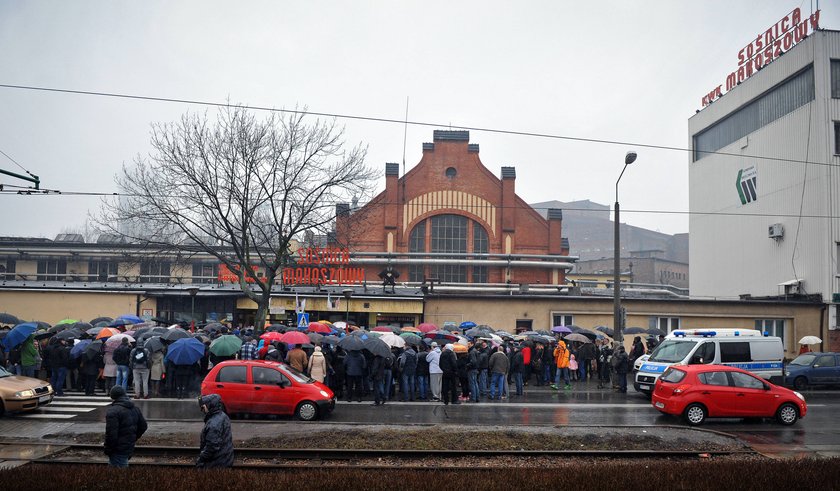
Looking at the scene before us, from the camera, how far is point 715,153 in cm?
4388

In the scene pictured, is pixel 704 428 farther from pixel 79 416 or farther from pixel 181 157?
pixel 181 157

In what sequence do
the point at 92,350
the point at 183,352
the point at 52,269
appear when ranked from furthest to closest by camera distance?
the point at 52,269
the point at 92,350
the point at 183,352

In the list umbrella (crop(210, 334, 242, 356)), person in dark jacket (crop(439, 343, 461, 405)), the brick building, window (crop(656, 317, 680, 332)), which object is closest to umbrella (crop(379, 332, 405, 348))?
person in dark jacket (crop(439, 343, 461, 405))

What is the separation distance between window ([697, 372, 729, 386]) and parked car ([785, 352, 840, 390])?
9571 millimetres

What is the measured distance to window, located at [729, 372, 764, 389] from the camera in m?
15.6

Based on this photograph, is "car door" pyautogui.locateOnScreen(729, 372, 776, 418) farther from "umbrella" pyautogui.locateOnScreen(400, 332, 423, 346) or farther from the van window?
"umbrella" pyautogui.locateOnScreen(400, 332, 423, 346)

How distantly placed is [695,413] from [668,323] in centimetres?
2104

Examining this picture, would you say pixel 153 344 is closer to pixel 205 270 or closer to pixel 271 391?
pixel 271 391

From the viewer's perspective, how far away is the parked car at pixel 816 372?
76.1 feet

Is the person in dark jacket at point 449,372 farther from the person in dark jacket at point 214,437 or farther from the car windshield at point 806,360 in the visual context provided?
the car windshield at point 806,360

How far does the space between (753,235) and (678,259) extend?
6798 centimetres

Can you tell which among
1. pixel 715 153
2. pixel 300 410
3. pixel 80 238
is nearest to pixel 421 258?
pixel 715 153

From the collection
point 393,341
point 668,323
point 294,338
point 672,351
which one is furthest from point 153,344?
point 668,323

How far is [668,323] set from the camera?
3528cm
